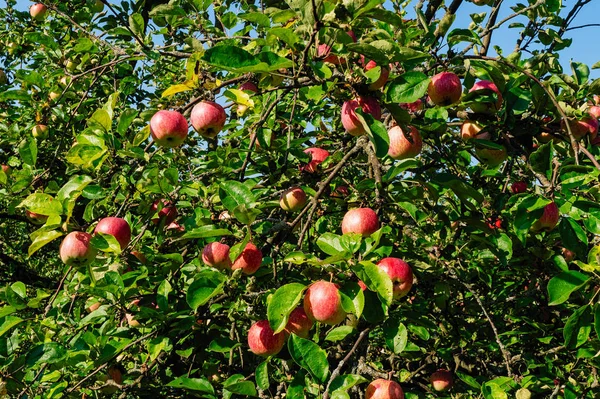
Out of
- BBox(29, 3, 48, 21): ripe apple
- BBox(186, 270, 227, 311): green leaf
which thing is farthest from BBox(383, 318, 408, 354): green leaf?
BBox(29, 3, 48, 21): ripe apple

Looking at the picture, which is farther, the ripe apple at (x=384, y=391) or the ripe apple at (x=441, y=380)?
the ripe apple at (x=441, y=380)

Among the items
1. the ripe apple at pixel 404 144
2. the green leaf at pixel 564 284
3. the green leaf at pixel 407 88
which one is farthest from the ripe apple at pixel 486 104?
the green leaf at pixel 564 284

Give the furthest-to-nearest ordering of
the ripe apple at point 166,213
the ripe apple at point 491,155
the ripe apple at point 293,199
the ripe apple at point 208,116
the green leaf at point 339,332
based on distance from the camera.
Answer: the ripe apple at point 166,213 < the ripe apple at point 293,199 < the ripe apple at point 491,155 < the ripe apple at point 208,116 < the green leaf at point 339,332

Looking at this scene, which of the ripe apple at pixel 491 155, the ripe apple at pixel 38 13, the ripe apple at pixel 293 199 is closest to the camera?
the ripe apple at pixel 491 155

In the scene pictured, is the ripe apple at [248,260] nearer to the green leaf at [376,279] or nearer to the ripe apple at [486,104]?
the green leaf at [376,279]

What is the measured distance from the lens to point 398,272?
163cm

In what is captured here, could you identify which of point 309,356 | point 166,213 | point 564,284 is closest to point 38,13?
point 166,213

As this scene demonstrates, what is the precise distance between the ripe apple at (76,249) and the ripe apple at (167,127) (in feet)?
1.46

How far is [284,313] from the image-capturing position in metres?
1.39

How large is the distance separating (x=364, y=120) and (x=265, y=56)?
0.34 m

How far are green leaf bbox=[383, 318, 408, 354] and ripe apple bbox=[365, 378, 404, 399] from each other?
0.77ft

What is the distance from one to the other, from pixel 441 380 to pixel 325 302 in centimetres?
153

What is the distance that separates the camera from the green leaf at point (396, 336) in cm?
157

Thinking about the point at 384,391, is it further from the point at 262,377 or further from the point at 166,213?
the point at 166,213
